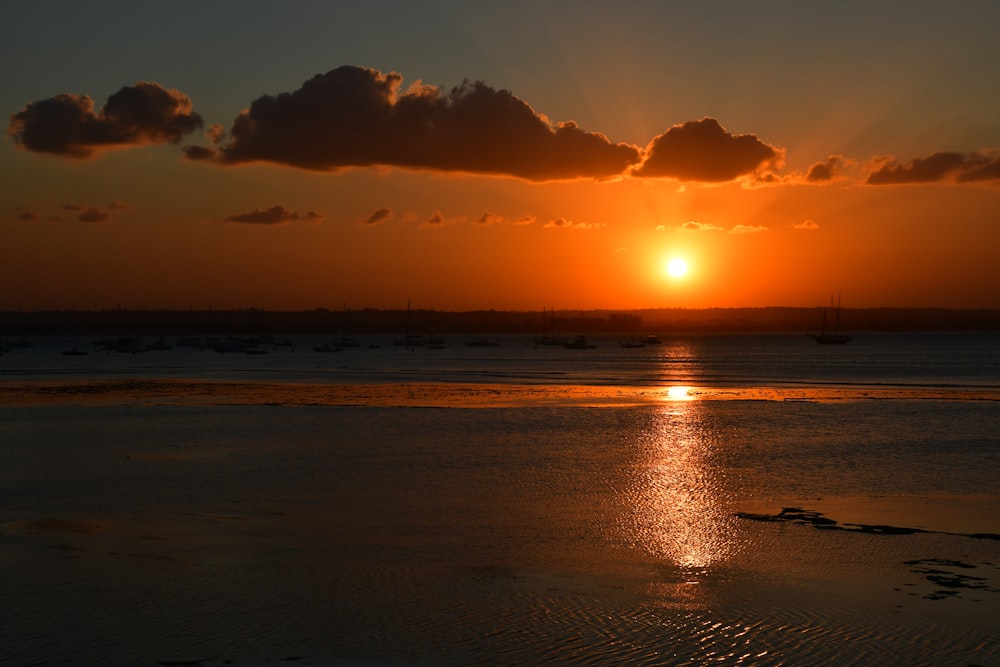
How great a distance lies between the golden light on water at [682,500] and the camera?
766 inches


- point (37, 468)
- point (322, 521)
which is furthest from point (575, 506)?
point (37, 468)

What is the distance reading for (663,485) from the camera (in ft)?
89.7

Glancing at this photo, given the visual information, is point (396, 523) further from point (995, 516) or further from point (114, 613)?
point (995, 516)

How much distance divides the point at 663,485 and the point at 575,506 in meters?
4.38

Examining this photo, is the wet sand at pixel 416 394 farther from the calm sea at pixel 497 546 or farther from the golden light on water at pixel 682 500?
the golden light on water at pixel 682 500

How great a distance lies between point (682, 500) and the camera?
24984 millimetres

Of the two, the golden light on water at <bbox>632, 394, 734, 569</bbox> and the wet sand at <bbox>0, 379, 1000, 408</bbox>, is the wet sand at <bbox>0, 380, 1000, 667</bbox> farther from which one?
the wet sand at <bbox>0, 379, 1000, 408</bbox>

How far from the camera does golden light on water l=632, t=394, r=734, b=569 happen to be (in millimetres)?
19469

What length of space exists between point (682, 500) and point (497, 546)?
289 inches

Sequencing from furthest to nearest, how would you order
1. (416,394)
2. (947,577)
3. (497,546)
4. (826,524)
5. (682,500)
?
(416,394), (682,500), (826,524), (497,546), (947,577)

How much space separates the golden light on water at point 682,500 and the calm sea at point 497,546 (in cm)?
11

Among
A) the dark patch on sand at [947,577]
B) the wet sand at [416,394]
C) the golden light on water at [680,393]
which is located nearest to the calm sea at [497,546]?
the dark patch on sand at [947,577]

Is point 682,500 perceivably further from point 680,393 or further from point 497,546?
point 680,393

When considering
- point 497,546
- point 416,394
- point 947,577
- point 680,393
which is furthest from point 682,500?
point 680,393
